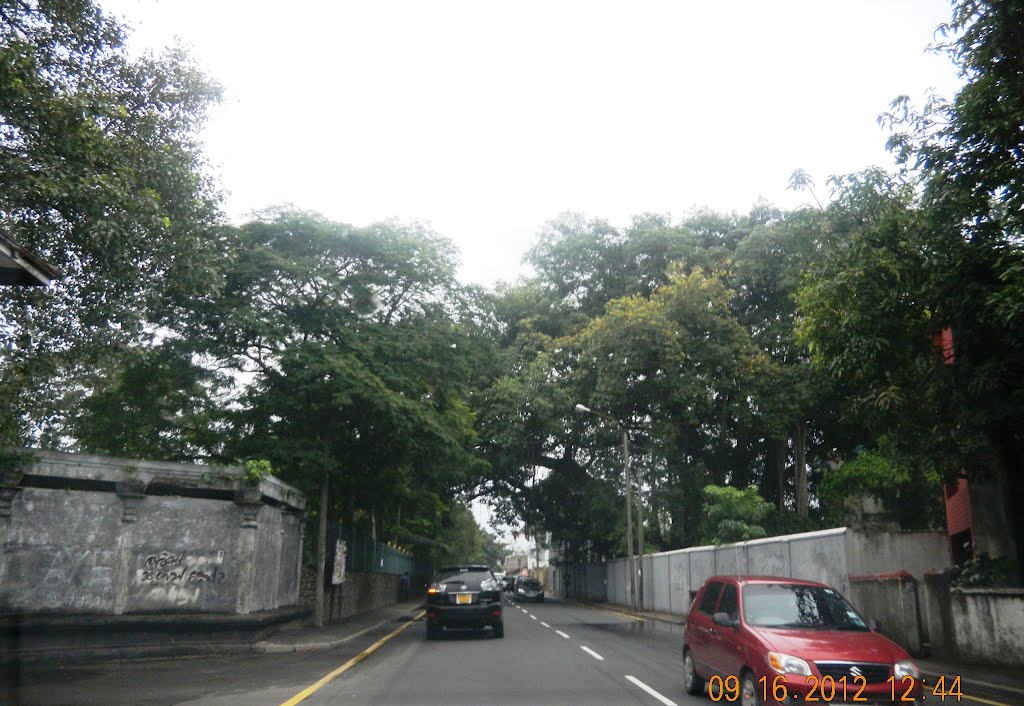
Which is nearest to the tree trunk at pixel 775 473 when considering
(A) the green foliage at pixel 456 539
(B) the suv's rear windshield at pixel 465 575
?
(A) the green foliage at pixel 456 539

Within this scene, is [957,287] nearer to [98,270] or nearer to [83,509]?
[98,270]

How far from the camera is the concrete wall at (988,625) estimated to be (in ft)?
41.6

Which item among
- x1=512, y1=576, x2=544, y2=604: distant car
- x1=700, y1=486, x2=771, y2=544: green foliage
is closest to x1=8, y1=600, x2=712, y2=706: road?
x1=700, y1=486, x2=771, y2=544: green foliage

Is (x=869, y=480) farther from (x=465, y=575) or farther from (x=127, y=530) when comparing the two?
(x=127, y=530)

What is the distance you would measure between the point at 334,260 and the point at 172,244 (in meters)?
6.70

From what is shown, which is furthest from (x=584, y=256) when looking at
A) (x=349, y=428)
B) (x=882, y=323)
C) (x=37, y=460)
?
(x=37, y=460)

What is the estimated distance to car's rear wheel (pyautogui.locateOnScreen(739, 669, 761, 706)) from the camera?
8117 mm

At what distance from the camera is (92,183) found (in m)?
12.5

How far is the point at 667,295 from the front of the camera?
111 feet

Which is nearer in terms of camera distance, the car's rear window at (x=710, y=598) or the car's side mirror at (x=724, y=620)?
the car's side mirror at (x=724, y=620)

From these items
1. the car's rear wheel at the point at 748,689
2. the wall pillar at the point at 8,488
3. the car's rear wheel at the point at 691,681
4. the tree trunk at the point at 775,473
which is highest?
the tree trunk at the point at 775,473

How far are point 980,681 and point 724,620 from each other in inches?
212

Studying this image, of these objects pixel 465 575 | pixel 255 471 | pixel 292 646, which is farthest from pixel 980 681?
pixel 255 471

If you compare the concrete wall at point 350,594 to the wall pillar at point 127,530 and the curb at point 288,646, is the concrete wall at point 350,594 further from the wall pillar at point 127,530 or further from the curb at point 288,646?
the wall pillar at point 127,530
